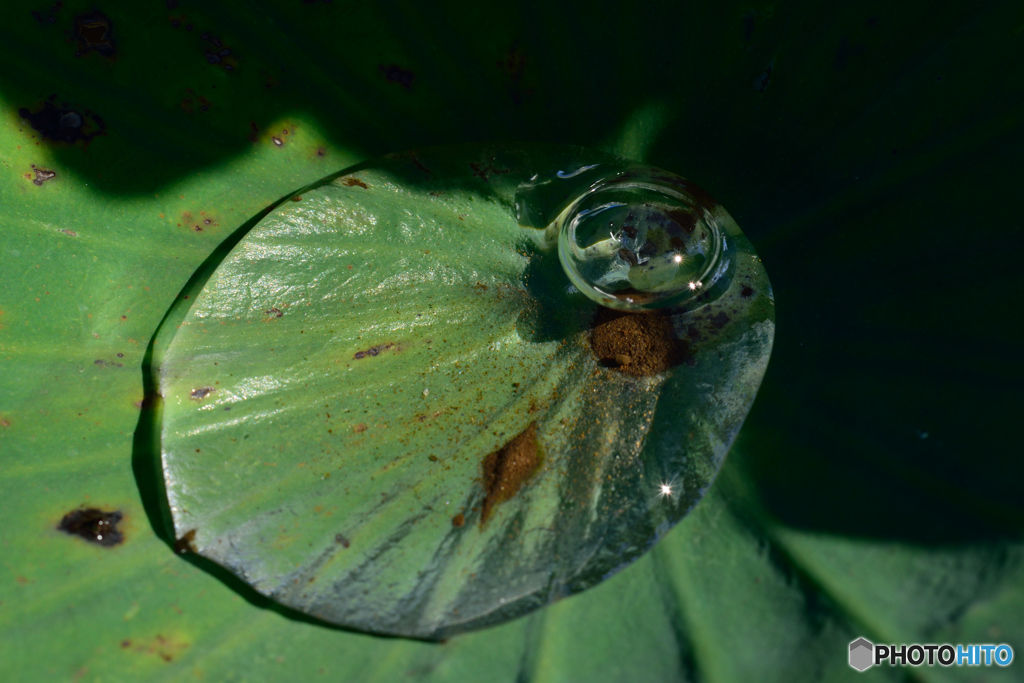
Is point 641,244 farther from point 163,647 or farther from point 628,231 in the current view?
point 163,647

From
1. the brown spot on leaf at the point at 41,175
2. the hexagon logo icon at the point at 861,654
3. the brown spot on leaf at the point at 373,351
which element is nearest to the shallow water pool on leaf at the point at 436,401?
the brown spot on leaf at the point at 373,351

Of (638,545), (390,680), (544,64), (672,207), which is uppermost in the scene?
(544,64)

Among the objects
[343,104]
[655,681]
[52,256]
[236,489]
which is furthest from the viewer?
[343,104]

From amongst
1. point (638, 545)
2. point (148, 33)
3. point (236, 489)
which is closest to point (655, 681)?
point (638, 545)

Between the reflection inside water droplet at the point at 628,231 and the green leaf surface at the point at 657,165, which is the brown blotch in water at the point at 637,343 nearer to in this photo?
the reflection inside water droplet at the point at 628,231

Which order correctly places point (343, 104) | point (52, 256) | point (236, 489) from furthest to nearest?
1. point (343, 104)
2. point (52, 256)
3. point (236, 489)

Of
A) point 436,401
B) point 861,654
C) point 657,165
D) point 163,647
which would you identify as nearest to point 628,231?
point 657,165

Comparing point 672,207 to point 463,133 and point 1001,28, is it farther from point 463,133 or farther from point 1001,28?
point 1001,28
